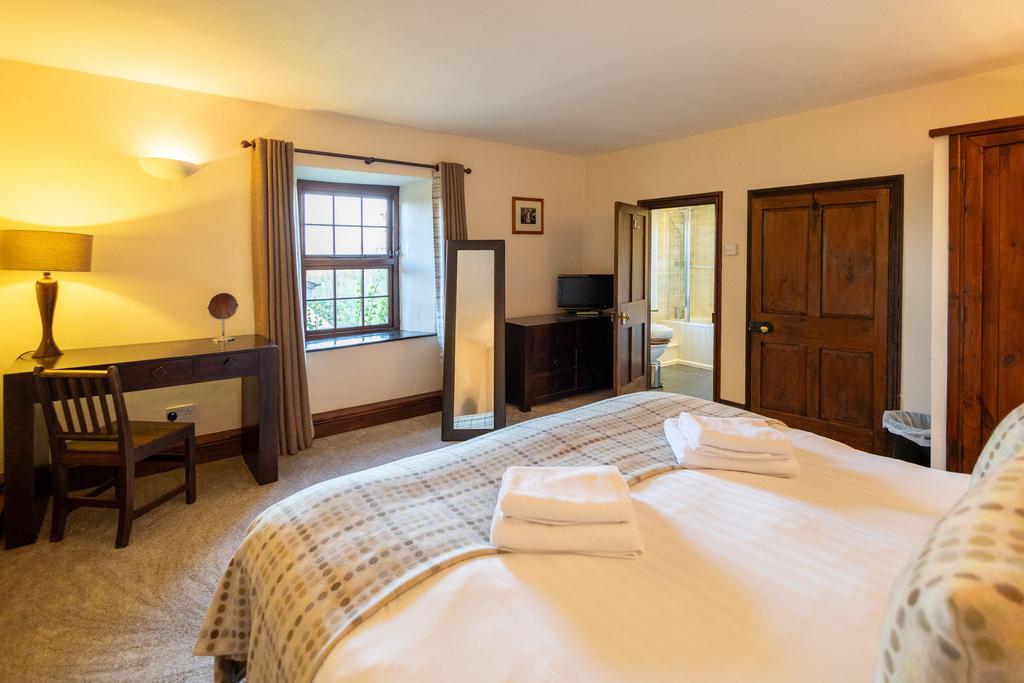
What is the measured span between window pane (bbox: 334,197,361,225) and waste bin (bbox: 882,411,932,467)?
431cm

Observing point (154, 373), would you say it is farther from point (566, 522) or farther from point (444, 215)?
point (566, 522)

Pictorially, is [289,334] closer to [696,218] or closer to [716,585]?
[716,585]

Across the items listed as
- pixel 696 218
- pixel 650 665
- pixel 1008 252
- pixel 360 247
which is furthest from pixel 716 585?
pixel 696 218

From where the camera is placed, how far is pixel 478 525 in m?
1.34

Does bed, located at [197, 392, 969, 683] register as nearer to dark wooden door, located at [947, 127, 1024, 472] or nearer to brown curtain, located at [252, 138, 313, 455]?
dark wooden door, located at [947, 127, 1024, 472]

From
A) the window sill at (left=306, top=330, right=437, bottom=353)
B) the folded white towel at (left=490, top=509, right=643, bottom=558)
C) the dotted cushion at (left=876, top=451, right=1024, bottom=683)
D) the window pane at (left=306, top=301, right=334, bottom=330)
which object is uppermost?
the window pane at (left=306, top=301, right=334, bottom=330)

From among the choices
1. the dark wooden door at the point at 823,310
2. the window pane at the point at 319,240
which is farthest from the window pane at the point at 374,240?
the dark wooden door at the point at 823,310

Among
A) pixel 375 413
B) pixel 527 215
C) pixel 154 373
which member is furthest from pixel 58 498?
pixel 527 215

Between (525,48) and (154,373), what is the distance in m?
2.65

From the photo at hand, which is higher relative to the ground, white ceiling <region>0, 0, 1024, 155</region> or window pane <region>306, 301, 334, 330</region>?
white ceiling <region>0, 0, 1024, 155</region>

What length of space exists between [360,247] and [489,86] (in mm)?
1947

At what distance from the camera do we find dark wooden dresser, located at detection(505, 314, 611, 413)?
4797 millimetres

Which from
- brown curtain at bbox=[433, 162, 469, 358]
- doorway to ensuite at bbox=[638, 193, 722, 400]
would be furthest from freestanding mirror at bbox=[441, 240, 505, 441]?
doorway to ensuite at bbox=[638, 193, 722, 400]

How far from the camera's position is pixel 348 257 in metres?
4.59
